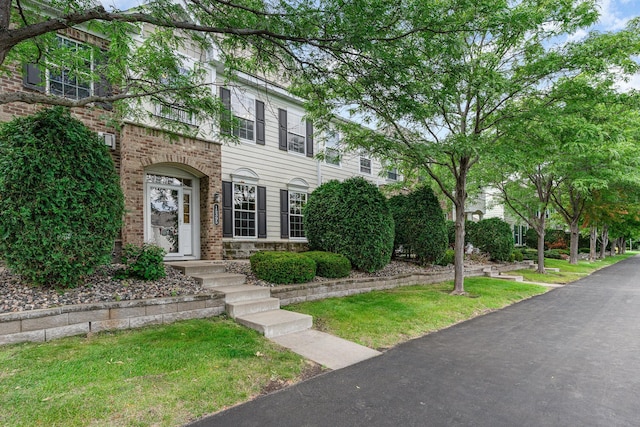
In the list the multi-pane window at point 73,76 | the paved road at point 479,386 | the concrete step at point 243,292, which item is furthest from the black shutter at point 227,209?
the paved road at point 479,386

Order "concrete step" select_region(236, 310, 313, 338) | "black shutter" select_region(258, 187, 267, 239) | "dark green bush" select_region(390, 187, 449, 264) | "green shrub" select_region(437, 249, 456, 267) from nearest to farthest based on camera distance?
"concrete step" select_region(236, 310, 313, 338), "dark green bush" select_region(390, 187, 449, 264), "black shutter" select_region(258, 187, 267, 239), "green shrub" select_region(437, 249, 456, 267)

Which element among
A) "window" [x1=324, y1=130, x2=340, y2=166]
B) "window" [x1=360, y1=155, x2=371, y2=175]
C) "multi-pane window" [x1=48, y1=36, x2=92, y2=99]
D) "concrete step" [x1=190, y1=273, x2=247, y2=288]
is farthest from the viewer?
"window" [x1=360, y1=155, x2=371, y2=175]

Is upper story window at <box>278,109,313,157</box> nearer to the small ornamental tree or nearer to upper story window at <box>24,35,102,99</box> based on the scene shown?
upper story window at <box>24,35,102,99</box>

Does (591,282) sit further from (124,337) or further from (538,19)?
(124,337)

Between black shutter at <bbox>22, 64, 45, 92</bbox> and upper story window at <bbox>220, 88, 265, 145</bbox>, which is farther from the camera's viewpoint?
upper story window at <bbox>220, 88, 265, 145</bbox>

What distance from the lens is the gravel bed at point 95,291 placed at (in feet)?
15.2

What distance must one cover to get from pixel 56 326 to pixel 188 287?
2.00 metres

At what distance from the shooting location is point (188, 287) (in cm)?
616

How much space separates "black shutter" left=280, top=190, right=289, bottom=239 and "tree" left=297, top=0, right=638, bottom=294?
4053mm

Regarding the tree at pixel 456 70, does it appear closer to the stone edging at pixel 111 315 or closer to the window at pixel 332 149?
the window at pixel 332 149

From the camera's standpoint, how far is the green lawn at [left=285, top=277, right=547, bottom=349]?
548 centimetres

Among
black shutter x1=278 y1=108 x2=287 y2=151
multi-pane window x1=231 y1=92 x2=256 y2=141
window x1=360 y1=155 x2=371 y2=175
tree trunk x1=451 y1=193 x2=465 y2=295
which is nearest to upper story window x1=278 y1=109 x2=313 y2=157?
black shutter x1=278 y1=108 x2=287 y2=151

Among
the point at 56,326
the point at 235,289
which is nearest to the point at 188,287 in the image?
the point at 235,289

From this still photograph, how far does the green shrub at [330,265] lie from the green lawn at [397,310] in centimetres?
68
